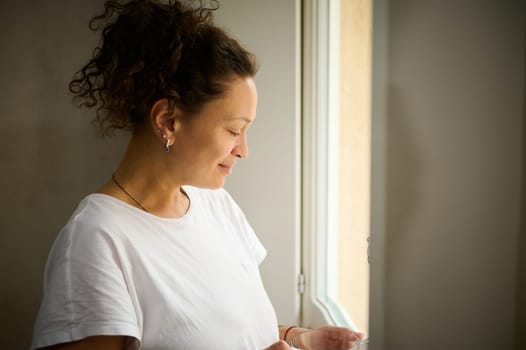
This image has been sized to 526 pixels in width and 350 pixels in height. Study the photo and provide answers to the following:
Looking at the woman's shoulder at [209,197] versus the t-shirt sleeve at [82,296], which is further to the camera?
the woman's shoulder at [209,197]

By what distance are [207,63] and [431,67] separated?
0.52 metres

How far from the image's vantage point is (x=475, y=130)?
41cm

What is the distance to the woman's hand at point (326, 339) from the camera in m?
0.71

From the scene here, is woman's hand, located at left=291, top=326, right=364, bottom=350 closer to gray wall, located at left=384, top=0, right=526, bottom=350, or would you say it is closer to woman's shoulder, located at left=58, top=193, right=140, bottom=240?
gray wall, located at left=384, top=0, right=526, bottom=350

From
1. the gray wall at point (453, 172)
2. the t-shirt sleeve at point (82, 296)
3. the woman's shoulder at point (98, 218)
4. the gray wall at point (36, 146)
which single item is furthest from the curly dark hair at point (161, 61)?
the gray wall at point (36, 146)

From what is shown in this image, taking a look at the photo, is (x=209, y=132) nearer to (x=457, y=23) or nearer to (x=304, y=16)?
(x=457, y=23)

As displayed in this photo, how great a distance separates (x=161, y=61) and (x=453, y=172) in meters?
0.63

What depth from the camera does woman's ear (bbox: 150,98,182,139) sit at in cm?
83

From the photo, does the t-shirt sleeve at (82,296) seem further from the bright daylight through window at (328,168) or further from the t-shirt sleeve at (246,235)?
the bright daylight through window at (328,168)

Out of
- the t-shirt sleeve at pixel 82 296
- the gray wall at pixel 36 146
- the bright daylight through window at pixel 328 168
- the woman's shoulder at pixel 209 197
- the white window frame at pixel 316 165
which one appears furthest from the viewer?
the gray wall at pixel 36 146

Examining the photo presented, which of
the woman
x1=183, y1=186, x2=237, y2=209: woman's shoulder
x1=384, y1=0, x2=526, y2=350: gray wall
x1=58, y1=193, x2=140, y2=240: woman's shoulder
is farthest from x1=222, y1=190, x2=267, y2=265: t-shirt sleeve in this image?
x1=384, y1=0, x2=526, y2=350: gray wall

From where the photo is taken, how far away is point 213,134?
2.78ft

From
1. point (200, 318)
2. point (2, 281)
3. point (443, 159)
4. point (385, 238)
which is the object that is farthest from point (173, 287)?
point (2, 281)

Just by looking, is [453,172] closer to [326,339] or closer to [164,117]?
[326,339]
